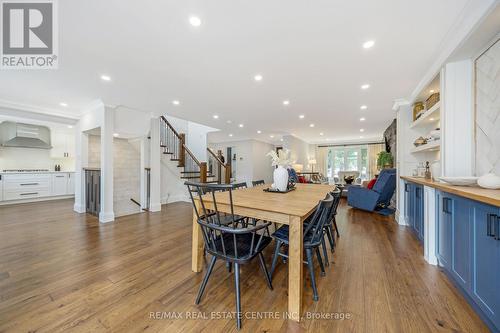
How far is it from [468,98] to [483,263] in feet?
5.48

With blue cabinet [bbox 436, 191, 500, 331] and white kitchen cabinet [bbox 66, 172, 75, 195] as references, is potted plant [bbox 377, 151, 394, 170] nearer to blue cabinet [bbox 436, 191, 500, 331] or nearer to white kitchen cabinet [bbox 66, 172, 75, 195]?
blue cabinet [bbox 436, 191, 500, 331]

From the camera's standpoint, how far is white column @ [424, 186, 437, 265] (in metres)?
2.22

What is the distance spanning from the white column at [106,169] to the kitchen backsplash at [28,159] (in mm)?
4300

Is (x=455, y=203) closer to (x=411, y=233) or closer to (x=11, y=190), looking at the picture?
(x=411, y=233)

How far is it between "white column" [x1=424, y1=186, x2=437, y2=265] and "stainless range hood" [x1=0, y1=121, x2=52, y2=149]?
9.41m

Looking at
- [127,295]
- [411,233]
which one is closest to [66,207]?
[127,295]

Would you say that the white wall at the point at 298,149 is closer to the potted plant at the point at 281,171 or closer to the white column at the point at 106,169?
the potted plant at the point at 281,171

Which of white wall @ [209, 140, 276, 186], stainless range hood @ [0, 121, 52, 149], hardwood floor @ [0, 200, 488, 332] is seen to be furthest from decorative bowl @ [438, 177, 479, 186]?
stainless range hood @ [0, 121, 52, 149]

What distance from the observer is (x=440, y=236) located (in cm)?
210

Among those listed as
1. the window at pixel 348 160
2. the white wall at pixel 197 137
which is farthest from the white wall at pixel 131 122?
the window at pixel 348 160

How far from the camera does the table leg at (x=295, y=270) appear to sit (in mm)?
1416

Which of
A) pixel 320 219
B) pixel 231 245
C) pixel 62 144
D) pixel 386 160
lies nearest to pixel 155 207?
pixel 231 245

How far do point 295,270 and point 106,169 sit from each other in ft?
13.6

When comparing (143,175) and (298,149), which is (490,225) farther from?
(298,149)
